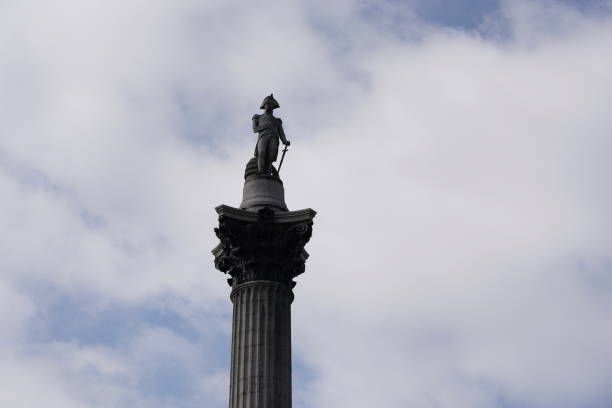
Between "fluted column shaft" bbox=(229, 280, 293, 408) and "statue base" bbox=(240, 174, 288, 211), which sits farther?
"statue base" bbox=(240, 174, 288, 211)

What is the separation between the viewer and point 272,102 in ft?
123

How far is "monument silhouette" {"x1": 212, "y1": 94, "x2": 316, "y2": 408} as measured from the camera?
32125 millimetres

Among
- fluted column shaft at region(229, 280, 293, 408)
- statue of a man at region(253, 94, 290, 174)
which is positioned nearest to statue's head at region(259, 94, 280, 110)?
statue of a man at region(253, 94, 290, 174)

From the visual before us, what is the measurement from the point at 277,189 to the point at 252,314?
4.31 metres

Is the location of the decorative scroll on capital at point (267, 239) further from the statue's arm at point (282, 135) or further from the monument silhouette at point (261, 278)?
the statue's arm at point (282, 135)

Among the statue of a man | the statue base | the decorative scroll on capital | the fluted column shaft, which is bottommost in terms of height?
the fluted column shaft

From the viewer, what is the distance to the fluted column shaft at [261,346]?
31875 mm

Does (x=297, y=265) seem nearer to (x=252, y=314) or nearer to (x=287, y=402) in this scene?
(x=252, y=314)

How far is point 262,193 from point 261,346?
5017 mm

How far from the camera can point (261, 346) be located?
3253cm

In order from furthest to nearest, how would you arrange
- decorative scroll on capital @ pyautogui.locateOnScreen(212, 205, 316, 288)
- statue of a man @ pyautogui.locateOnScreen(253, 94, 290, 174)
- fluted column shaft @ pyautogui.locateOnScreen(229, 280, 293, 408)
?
statue of a man @ pyautogui.locateOnScreen(253, 94, 290, 174)
decorative scroll on capital @ pyautogui.locateOnScreen(212, 205, 316, 288)
fluted column shaft @ pyautogui.locateOnScreen(229, 280, 293, 408)

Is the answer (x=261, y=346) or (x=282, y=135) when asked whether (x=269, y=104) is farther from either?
(x=261, y=346)

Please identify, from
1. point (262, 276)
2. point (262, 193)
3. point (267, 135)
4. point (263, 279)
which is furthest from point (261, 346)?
point (267, 135)

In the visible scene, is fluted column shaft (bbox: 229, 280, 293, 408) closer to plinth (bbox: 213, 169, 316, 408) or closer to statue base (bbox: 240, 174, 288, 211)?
plinth (bbox: 213, 169, 316, 408)
